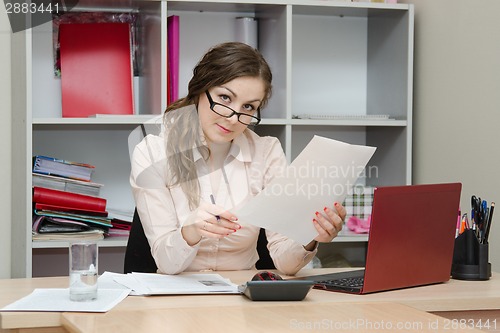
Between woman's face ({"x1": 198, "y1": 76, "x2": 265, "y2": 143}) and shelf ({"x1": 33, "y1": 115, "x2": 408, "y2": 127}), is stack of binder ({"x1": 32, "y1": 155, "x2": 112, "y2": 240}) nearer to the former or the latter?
shelf ({"x1": 33, "y1": 115, "x2": 408, "y2": 127})

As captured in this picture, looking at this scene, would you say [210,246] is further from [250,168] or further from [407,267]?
[407,267]

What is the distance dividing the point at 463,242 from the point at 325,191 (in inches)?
17.2

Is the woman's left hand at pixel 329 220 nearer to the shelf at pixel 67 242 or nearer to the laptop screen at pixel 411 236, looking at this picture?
the laptop screen at pixel 411 236

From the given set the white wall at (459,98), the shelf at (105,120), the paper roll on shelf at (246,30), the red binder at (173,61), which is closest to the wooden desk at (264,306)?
the white wall at (459,98)

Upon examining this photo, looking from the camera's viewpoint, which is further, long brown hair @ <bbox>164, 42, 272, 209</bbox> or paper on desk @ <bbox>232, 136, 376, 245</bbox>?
long brown hair @ <bbox>164, 42, 272, 209</bbox>

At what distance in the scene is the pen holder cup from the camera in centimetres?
186

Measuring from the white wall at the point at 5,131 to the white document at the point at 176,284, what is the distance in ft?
3.88

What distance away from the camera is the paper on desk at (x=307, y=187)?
163cm

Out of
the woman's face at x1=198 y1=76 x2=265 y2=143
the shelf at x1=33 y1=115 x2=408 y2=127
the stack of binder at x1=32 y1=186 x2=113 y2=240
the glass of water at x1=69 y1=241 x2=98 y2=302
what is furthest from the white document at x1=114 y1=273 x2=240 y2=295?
the stack of binder at x1=32 y1=186 x2=113 y2=240

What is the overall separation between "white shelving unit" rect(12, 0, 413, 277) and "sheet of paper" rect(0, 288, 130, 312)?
43.5 inches

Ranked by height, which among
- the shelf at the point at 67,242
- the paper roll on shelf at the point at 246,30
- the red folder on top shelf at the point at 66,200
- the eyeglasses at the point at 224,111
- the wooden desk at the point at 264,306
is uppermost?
the paper roll on shelf at the point at 246,30

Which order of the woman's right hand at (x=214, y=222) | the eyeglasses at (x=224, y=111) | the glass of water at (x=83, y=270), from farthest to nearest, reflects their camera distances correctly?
the eyeglasses at (x=224, y=111) < the woman's right hand at (x=214, y=222) < the glass of water at (x=83, y=270)

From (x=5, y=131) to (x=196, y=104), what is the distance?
1.01m

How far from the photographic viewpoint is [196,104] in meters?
2.11
